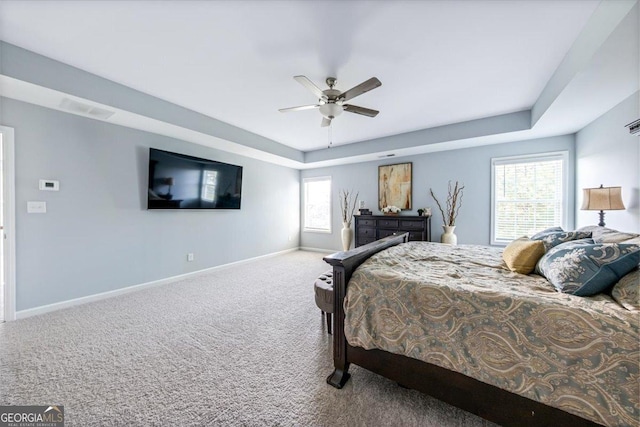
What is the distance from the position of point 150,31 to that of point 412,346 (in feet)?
10.3

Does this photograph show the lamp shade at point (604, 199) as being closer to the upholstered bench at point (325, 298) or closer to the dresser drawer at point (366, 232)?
the upholstered bench at point (325, 298)

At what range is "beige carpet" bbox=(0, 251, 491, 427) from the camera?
56.1 inches

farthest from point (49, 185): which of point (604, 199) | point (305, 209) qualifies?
point (604, 199)

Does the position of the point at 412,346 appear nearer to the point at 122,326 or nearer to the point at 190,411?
the point at 190,411

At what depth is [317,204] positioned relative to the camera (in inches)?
257

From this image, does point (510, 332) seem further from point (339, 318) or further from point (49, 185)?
point (49, 185)

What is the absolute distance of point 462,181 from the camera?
4543mm

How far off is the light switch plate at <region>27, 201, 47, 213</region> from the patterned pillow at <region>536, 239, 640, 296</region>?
484cm

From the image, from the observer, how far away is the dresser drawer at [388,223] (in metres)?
4.88

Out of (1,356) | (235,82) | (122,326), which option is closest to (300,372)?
(122,326)

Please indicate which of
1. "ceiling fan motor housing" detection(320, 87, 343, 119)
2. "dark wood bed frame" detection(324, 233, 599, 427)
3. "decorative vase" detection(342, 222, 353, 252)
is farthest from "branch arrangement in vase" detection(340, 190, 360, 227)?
"dark wood bed frame" detection(324, 233, 599, 427)

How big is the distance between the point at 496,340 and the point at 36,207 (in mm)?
4486

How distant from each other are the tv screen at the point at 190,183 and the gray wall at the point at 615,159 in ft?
17.8

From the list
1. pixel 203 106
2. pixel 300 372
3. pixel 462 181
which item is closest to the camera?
pixel 300 372
